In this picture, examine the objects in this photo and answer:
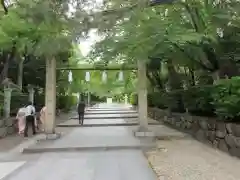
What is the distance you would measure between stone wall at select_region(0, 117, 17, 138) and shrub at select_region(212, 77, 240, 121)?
32.4ft

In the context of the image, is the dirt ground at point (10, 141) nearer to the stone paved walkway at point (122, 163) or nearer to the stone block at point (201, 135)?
the stone paved walkway at point (122, 163)

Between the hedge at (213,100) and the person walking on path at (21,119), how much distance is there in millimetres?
7758

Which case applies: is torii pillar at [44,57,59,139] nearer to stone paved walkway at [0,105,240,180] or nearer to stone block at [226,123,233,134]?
stone paved walkway at [0,105,240,180]

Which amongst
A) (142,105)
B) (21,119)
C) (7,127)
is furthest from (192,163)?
(7,127)

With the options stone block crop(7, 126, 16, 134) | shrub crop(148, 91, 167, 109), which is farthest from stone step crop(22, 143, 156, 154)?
shrub crop(148, 91, 167, 109)

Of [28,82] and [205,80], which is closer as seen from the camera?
[205,80]

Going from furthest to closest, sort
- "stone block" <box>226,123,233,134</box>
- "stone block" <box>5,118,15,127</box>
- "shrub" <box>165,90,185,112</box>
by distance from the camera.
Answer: "shrub" <box>165,90,185,112</box> → "stone block" <box>5,118,15,127</box> → "stone block" <box>226,123,233,134</box>

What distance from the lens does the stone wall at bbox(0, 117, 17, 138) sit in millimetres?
16391

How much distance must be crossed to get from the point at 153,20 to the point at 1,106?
32.5 ft

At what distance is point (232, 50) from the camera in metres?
13.9

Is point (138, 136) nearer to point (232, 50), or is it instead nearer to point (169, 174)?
point (232, 50)

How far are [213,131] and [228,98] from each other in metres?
2.31

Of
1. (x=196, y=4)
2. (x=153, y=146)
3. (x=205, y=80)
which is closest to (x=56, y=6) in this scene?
(x=196, y=4)

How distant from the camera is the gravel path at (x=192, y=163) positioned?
7770 millimetres
